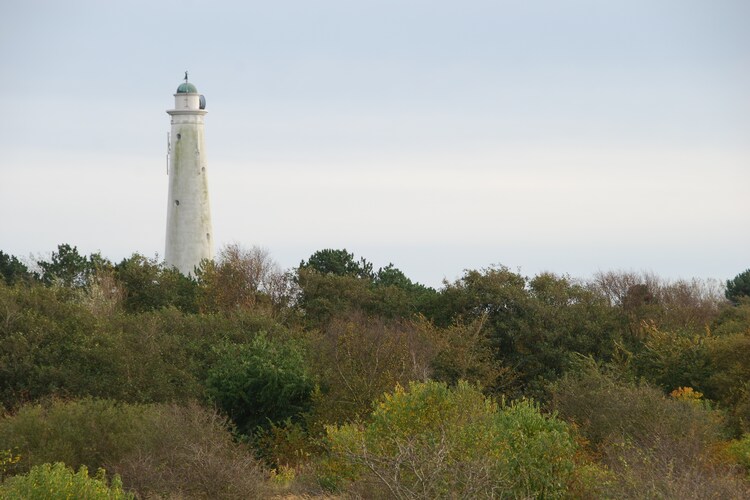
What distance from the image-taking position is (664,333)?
41.3 meters

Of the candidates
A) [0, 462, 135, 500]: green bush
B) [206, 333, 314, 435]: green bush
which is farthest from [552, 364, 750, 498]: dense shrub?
[0, 462, 135, 500]: green bush

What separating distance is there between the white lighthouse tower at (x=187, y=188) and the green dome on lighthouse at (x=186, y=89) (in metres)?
0.10

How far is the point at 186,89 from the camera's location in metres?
61.0

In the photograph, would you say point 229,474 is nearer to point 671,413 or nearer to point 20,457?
point 20,457

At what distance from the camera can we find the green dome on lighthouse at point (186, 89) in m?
60.9

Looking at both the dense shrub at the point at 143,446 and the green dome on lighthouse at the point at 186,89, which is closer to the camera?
the dense shrub at the point at 143,446

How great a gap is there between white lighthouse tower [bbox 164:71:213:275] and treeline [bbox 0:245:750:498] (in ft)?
5.68

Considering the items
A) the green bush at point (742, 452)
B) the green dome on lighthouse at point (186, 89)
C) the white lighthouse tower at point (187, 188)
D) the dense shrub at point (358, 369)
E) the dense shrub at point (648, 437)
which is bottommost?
the green bush at point (742, 452)

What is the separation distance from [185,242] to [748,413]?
32.0 metres

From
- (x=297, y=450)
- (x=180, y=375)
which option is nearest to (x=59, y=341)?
(x=180, y=375)

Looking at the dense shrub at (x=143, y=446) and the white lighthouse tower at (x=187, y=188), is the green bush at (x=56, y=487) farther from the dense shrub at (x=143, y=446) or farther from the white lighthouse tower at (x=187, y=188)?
the white lighthouse tower at (x=187, y=188)

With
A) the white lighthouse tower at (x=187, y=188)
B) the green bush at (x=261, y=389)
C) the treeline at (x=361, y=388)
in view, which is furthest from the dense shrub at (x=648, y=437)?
the white lighthouse tower at (x=187, y=188)

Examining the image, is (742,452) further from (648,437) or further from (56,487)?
(56,487)

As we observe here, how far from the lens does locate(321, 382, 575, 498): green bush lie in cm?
1955
